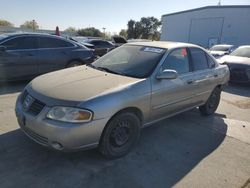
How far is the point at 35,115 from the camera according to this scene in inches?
124

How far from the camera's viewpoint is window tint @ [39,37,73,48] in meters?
7.57

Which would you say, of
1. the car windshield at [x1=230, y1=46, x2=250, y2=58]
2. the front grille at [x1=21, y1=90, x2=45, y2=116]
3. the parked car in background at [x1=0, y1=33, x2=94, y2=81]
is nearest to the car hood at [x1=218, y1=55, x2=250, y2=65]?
the car windshield at [x1=230, y1=46, x2=250, y2=58]

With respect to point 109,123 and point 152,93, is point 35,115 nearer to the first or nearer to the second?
point 109,123

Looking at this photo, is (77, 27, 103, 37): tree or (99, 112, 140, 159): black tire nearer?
(99, 112, 140, 159): black tire

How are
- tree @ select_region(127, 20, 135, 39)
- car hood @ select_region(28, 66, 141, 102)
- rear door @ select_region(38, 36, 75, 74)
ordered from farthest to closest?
tree @ select_region(127, 20, 135, 39), rear door @ select_region(38, 36, 75, 74), car hood @ select_region(28, 66, 141, 102)

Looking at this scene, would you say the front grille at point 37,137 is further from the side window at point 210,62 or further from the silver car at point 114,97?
the side window at point 210,62

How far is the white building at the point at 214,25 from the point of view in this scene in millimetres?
27520

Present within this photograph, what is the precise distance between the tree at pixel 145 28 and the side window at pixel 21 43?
63.3 metres

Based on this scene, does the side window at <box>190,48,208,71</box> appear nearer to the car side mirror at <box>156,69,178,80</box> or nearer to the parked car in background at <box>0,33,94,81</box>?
the car side mirror at <box>156,69,178,80</box>

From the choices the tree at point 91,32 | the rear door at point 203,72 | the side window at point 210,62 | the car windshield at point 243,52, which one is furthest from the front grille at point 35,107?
the tree at point 91,32

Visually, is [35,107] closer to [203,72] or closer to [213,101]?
[203,72]

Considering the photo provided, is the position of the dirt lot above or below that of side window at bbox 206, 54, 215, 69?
below

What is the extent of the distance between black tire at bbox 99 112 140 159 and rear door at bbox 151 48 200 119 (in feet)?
1.48

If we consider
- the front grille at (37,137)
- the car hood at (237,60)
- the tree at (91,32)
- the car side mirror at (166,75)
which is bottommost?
the tree at (91,32)
